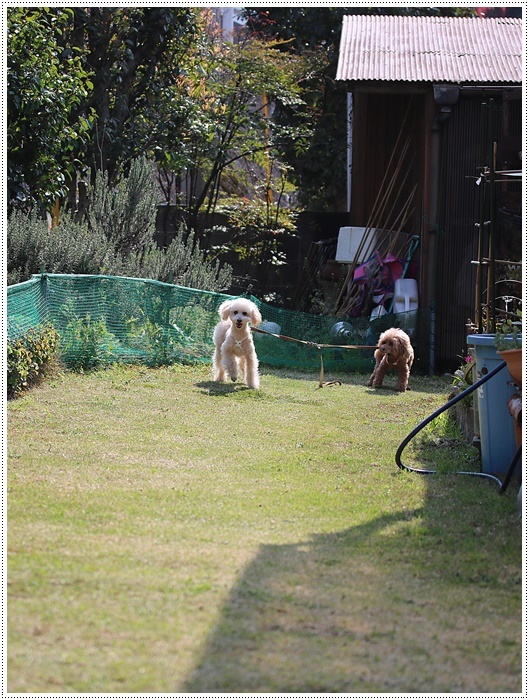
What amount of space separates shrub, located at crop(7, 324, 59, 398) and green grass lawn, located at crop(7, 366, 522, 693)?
61cm

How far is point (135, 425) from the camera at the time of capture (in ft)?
27.7

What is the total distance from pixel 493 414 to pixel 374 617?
3.05m

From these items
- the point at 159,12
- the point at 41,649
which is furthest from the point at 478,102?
the point at 41,649

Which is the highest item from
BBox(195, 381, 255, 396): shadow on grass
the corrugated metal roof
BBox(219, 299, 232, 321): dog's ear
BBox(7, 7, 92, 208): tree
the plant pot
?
the corrugated metal roof

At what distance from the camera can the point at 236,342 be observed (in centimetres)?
1097

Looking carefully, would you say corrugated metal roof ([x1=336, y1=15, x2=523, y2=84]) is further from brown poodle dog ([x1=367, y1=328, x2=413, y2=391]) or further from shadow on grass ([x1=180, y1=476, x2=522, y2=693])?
shadow on grass ([x1=180, y1=476, x2=522, y2=693])

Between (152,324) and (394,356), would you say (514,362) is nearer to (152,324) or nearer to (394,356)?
(394,356)

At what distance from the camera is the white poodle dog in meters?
10.9

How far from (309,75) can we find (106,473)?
1647 cm

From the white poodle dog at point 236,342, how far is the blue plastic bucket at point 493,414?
4.40 meters

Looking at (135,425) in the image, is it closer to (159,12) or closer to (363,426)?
(363,426)

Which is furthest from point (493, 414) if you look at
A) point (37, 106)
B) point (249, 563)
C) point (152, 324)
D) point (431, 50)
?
point (431, 50)

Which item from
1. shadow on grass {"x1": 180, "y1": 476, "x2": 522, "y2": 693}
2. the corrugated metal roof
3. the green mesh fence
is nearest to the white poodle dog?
the green mesh fence

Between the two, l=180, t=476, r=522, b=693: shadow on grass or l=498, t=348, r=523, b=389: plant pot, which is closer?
l=180, t=476, r=522, b=693: shadow on grass
